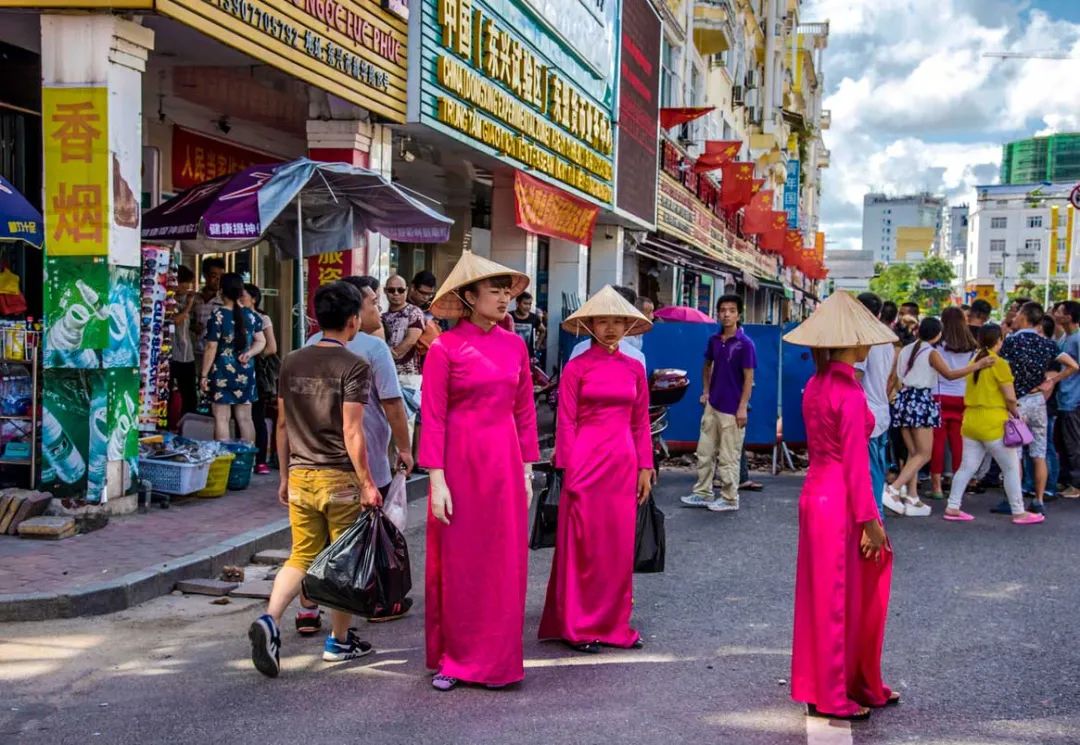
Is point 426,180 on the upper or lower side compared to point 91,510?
upper

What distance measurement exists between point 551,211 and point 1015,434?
9.52 meters

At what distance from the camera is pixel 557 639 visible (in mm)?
5855

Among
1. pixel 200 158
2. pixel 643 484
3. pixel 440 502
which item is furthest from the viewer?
pixel 200 158

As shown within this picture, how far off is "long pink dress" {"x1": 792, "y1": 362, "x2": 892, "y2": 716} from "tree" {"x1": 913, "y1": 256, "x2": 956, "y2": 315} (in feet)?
325

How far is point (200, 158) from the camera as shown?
43.1 ft

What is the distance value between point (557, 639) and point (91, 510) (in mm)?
3751

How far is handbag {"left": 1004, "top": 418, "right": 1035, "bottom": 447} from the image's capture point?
31.7 feet

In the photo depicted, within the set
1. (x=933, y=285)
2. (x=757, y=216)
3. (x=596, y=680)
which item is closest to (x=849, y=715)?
(x=596, y=680)

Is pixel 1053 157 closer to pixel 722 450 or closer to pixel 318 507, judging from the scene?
pixel 722 450

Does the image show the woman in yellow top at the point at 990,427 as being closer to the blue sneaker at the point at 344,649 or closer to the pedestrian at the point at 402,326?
the pedestrian at the point at 402,326

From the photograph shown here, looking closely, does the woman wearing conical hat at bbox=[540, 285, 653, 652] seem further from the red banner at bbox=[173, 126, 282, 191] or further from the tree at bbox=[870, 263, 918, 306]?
the tree at bbox=[870, 263, 918, 306]

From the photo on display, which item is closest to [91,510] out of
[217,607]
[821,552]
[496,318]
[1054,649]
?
[217,607]

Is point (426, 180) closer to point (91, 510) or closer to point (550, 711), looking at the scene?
point (91, 510)

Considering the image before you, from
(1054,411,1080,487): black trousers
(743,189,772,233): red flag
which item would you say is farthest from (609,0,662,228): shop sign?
(1054,411,1080,487): black trousers
